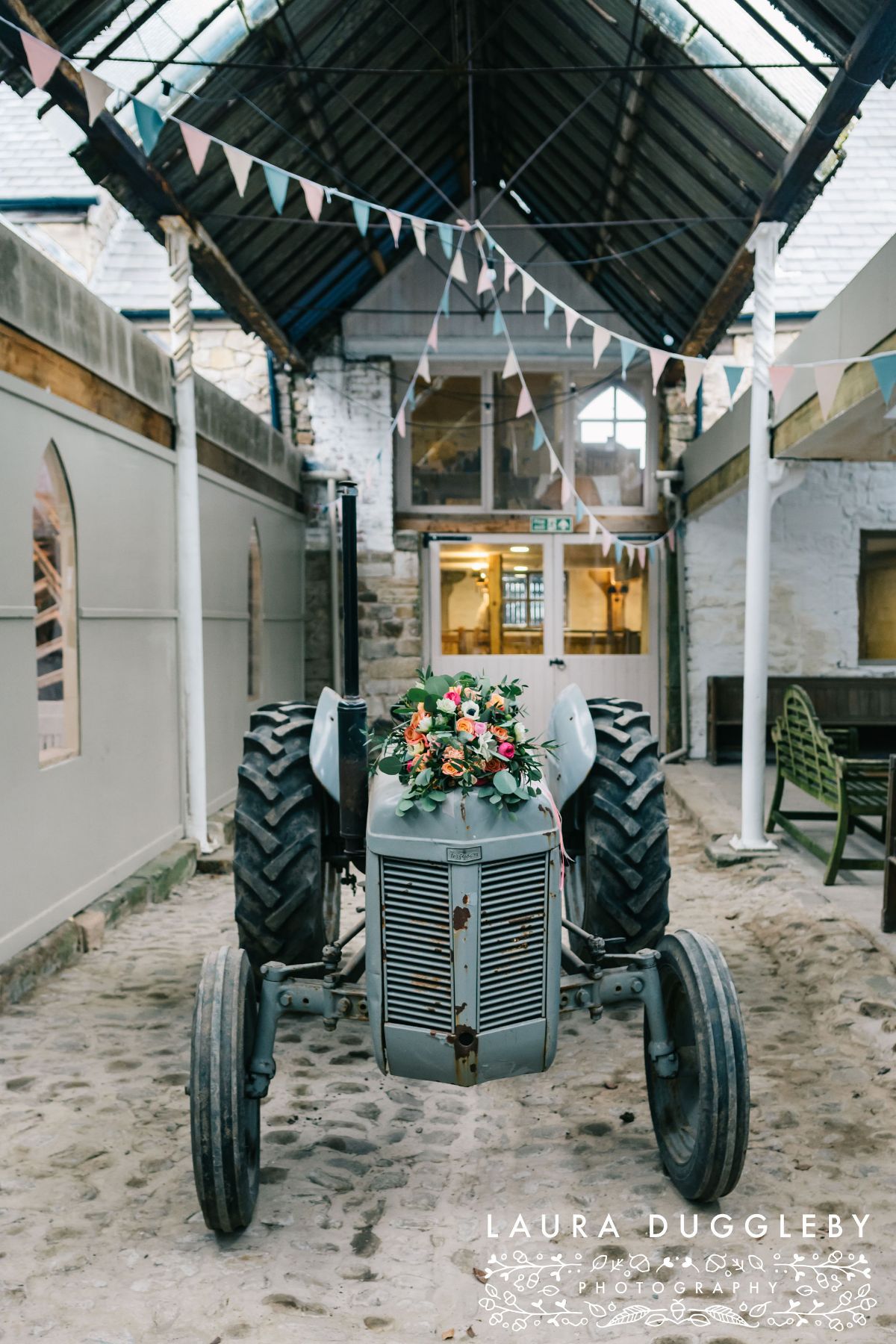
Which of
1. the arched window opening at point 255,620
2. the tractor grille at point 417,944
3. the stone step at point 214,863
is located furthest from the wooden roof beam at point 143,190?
the stone step at point 214,863

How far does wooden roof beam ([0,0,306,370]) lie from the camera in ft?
15.3

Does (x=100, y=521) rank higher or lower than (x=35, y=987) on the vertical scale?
higher

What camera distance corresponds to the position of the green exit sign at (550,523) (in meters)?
11.0

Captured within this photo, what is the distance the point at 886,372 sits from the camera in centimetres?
430

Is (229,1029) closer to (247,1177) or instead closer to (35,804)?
(247,1177)

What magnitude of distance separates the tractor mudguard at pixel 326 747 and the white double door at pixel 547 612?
7.31 metres

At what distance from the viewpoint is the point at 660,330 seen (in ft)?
34.7

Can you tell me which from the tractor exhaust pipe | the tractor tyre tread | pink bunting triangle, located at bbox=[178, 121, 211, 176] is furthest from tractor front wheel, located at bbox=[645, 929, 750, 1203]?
pink bunting triangle, located at bbox=[178, 121, 211, 176]

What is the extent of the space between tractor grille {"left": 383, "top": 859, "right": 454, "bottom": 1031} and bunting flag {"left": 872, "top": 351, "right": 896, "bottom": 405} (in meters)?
3.06

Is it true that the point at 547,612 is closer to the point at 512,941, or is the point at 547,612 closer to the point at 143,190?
the point at 143,190

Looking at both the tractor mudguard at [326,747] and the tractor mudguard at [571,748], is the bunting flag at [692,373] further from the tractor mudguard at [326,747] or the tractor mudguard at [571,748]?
the tractor mudguard at [326,747]

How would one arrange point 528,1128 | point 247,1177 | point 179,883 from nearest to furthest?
point 247,1177, point 528,1128, point 179,883

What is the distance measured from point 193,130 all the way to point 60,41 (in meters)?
1.52

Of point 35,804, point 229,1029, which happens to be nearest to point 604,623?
point 35,804
